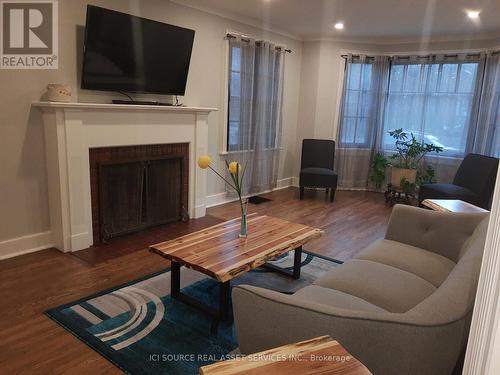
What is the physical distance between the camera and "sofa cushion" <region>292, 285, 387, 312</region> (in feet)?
6.00

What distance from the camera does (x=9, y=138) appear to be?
3160mm

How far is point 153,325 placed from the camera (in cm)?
234

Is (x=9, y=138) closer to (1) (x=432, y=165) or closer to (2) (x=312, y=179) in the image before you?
(2) (x=312, y=179)

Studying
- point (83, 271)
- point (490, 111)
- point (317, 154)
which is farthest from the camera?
point (317, 154)

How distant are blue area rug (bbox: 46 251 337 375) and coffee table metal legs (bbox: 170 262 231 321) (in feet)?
0.14

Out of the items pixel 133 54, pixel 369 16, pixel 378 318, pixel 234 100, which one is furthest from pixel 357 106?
pixel 378 318

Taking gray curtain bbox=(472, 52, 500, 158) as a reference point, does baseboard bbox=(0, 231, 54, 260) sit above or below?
below

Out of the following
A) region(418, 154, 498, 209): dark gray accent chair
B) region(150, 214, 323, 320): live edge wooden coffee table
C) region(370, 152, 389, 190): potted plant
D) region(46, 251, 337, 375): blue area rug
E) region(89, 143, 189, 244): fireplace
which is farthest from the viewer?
region(370, 152, 389, 190): potted plant

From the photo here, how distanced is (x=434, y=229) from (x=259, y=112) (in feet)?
11.2

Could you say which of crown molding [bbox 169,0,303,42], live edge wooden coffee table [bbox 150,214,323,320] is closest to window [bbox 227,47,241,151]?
crown molding [bbox 169,0,303,42]

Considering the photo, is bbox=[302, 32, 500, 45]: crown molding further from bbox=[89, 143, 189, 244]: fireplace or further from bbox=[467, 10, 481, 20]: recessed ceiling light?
bbox=[89, 143, 189, 244]: fireplace

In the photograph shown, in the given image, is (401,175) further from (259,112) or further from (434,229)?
(434,229)

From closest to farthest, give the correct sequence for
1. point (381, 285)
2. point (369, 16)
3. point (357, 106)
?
point (381, 285) → point (369, 16) → point (357, 106)

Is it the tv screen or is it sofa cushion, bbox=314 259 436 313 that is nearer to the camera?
sofa cushion, bbox=314 259 436 313
